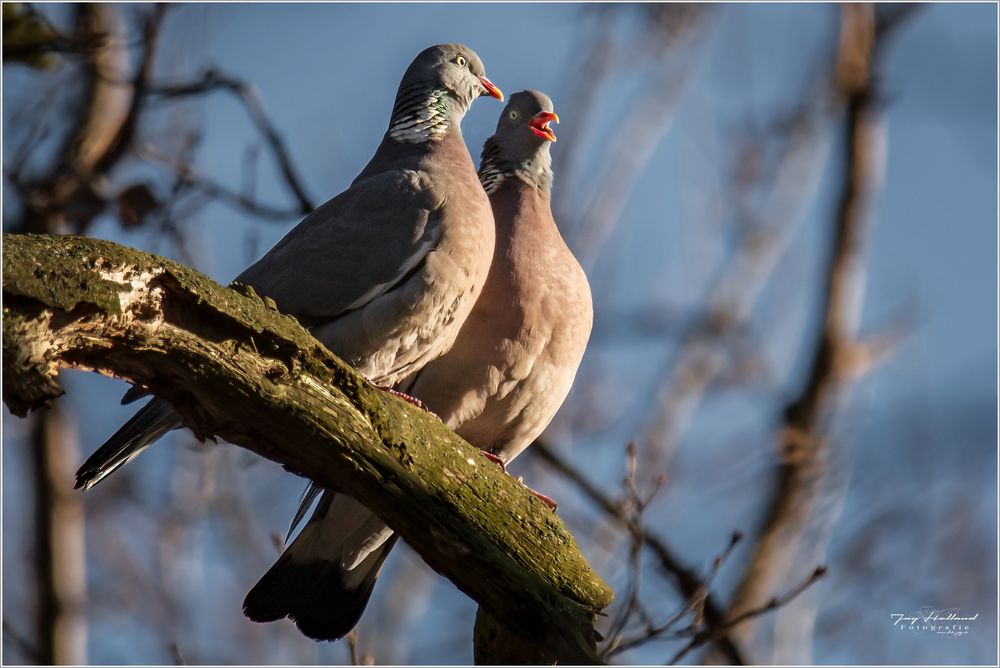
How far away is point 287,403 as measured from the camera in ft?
10.4

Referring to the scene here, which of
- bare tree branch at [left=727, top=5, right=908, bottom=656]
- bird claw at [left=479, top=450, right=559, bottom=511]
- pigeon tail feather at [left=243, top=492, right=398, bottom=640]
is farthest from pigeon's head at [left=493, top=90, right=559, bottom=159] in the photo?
bare tree branch at [left=727, top=5, right=908, bottom=656]

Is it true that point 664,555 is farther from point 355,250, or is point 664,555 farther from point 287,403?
point 287,403

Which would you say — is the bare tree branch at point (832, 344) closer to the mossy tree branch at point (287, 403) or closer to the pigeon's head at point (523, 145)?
the pigeon's head at point (523, 145)

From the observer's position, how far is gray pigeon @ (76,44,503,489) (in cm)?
423

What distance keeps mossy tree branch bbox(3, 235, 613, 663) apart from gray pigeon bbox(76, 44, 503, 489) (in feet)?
1.80

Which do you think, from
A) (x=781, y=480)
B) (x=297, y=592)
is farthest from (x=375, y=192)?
(x=781, y=480)

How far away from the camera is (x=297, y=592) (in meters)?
4.52

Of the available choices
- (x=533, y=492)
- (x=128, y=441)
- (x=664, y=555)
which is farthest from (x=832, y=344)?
(x=128, y=441)

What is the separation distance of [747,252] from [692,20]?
253 centimetres

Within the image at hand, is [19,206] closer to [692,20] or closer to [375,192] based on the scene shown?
[375,192]

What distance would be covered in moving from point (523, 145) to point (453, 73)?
42 centimetres

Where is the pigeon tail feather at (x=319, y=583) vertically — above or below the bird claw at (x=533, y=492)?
below

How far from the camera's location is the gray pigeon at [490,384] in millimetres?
4523

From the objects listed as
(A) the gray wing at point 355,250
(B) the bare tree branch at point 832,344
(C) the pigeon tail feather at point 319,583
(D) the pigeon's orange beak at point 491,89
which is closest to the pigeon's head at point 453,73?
(D) the pigeon's orange beak at point 491,89
